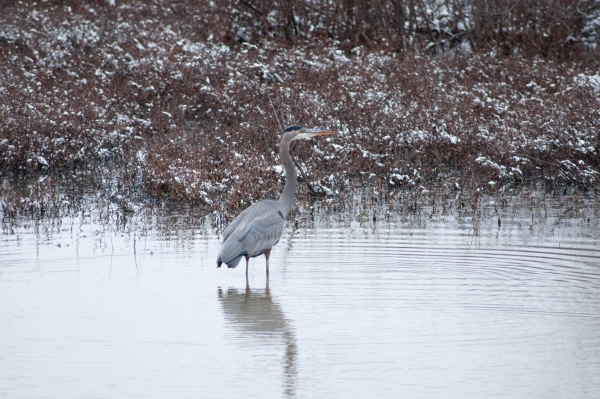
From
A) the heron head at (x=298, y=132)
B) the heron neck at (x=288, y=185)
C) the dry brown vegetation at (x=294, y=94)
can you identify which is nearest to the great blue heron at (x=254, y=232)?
the heron neck at (x=288, y=185)

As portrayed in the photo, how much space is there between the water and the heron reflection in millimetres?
19

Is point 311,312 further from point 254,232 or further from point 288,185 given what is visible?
point 288,185

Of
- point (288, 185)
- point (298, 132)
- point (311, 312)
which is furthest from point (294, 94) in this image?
point (311, 312)

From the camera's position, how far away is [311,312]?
22.5ft

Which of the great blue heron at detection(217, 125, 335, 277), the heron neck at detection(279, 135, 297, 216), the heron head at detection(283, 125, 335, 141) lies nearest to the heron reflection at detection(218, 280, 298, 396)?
the great blue heron at detection(217, 125, 335, 277)

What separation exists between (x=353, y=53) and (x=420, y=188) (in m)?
8.61

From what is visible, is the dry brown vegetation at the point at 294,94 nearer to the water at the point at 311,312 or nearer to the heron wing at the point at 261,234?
the water at the point at 311,312

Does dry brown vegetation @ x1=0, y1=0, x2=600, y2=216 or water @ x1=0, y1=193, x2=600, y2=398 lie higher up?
dry brown vegetation @ x1=0, y1=0, x2=600, y2=216

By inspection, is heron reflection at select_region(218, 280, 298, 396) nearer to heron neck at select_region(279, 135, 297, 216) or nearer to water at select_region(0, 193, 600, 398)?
water at select_region(0, 193, 600, 398)

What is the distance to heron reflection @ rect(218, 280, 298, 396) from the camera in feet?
19.2

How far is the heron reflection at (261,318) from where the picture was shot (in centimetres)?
586

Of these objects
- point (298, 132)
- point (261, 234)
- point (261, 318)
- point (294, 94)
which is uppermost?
point (294, 94)

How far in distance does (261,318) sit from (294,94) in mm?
8129

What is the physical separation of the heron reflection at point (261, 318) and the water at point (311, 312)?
0.02 meters
